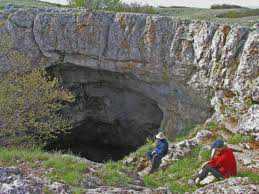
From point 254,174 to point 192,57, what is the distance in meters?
8.47

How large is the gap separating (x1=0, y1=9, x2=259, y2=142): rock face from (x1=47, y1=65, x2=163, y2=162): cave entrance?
278 millimetres

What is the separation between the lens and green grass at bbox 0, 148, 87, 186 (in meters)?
12.3

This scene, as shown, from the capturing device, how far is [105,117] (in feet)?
98.3

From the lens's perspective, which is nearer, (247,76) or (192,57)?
(247,76)

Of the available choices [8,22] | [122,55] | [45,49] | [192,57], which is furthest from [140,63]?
[8,22]

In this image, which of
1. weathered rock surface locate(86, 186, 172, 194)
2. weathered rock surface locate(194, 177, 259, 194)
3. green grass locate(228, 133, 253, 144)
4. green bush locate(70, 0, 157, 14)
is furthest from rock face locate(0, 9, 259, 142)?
weathered rock surface locate(86, 186, 172, 194)

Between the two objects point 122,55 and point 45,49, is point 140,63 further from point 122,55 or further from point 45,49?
point 45,49

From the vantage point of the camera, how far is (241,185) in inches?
478

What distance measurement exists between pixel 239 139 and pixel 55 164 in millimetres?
7143

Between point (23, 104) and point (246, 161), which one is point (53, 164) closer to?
point (246, 161)

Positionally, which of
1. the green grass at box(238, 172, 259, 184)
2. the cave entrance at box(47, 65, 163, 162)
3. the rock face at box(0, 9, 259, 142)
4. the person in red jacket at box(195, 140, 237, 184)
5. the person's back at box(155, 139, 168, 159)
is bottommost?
the cave entrance at box(47, 65, 163, 162)

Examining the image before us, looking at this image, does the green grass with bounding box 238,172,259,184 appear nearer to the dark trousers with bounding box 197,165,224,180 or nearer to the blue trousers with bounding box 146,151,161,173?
the dark trousers with bounding box 197,165,224,180

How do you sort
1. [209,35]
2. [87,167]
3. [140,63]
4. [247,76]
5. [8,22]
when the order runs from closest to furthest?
[87,167], [247,76], [209,35], [140,63], [8,22]

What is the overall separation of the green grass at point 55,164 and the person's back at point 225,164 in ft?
12.4
